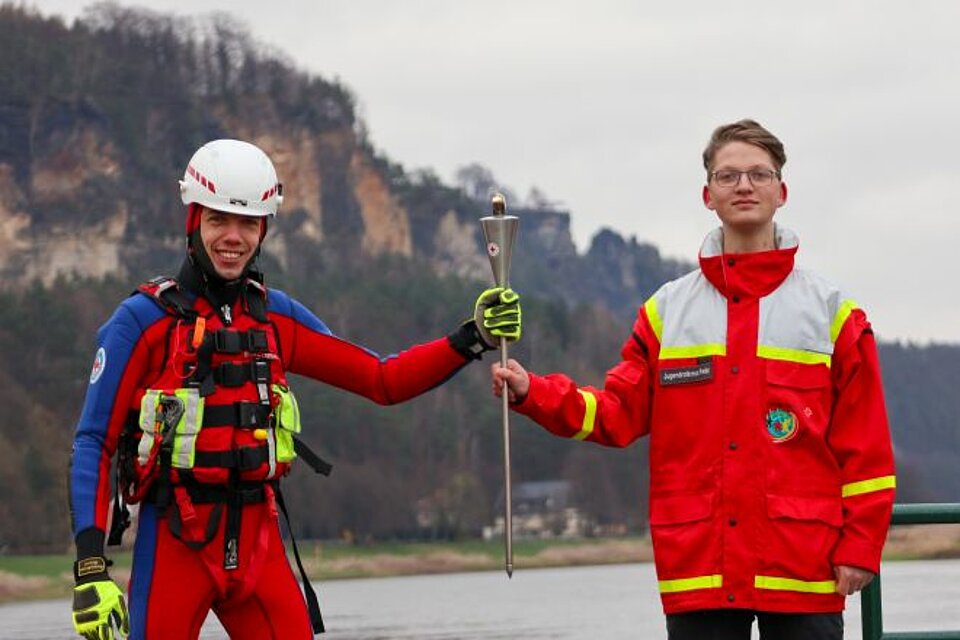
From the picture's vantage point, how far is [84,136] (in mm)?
157250

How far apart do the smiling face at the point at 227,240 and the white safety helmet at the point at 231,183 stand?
0.04 m

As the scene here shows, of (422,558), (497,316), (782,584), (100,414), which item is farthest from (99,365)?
(422,558)

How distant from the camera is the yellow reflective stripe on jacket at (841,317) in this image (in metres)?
6.03

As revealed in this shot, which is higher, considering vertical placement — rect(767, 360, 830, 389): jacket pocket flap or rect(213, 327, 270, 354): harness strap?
rect(213, 327, 270, 354): harness strap

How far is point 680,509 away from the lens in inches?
235

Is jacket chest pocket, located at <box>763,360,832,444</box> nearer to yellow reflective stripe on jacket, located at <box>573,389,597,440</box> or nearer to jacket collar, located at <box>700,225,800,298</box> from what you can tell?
jacket collar, located at <box>700,225,800,298</box>

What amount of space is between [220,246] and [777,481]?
190 centimetres

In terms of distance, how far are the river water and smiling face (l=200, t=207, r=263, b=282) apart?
4.12 m

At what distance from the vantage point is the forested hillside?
114562 millimetres

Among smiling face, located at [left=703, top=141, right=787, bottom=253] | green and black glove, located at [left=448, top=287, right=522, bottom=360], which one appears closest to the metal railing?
smiling face, located at [left=703, top=141, right=787, bottom=253]

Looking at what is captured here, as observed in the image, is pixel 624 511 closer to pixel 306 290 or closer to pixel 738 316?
pixel 306 290

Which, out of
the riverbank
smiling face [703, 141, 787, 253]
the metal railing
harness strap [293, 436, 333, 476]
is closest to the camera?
smiling face [703, 141, 787, 253]

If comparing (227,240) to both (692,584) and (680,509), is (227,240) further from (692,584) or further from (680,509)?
(692,584)

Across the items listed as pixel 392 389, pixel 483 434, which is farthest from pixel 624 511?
pixel 392 389
